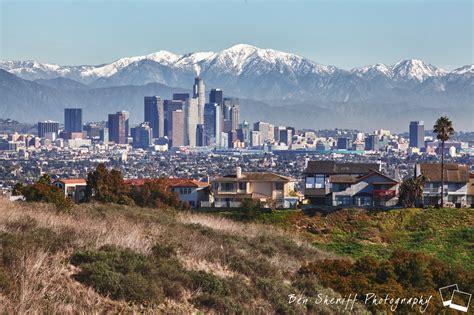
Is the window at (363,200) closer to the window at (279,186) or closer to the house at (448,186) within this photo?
the house at (448,186)

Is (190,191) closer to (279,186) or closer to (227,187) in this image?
(227,187)

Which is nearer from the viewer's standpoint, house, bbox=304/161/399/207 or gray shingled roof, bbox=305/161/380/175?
house, bbox=304/161/399/207

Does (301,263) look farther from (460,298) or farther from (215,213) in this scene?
(215,213)

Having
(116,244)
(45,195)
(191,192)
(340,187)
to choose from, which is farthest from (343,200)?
(116,244)

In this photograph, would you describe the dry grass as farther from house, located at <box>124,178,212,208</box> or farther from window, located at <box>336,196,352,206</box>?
house, located at <box>124,178,212,208</box>

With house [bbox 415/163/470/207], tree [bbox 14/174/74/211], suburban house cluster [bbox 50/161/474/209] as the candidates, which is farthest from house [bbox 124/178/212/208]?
tree [bbox 14/174/74/211]

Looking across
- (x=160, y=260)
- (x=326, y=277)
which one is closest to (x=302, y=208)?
(x=326, y=277)
